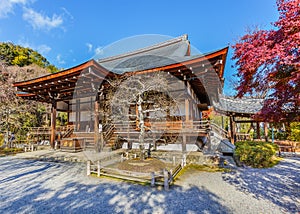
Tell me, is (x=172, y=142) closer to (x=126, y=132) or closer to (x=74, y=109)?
(x=126, y=132)

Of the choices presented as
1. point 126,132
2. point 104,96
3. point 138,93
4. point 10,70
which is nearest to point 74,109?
point 104,96

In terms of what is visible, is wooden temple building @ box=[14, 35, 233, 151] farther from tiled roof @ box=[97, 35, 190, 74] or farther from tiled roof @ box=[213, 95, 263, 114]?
tiled roof @ box=[97, 35, 190, 74]

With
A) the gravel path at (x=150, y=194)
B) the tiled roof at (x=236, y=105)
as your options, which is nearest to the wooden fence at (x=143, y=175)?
the gravel path at (x=150, y=194)

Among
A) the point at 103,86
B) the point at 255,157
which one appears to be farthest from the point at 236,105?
the point at 103,86

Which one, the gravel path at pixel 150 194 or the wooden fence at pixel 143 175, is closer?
the gravel path at pixel 150 194

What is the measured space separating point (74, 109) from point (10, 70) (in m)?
7.69

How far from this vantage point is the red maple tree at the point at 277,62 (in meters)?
2.30

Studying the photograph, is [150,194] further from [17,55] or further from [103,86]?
[17,55]

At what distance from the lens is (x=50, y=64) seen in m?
22.9

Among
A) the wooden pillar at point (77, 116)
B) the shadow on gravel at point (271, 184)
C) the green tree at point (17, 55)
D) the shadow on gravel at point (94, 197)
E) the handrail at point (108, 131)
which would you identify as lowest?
the shadow on gravel at point (271, 184)

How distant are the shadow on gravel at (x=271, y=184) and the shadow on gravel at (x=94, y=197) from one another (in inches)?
43.6

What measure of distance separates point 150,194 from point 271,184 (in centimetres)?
322

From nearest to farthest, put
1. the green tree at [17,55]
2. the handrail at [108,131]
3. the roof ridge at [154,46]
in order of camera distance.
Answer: the handrail at [108,131], the roof ridge at [154,46], the green tree at [17,55]

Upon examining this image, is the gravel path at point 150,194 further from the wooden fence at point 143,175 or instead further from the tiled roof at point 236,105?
the tiled roof at point 236,105
